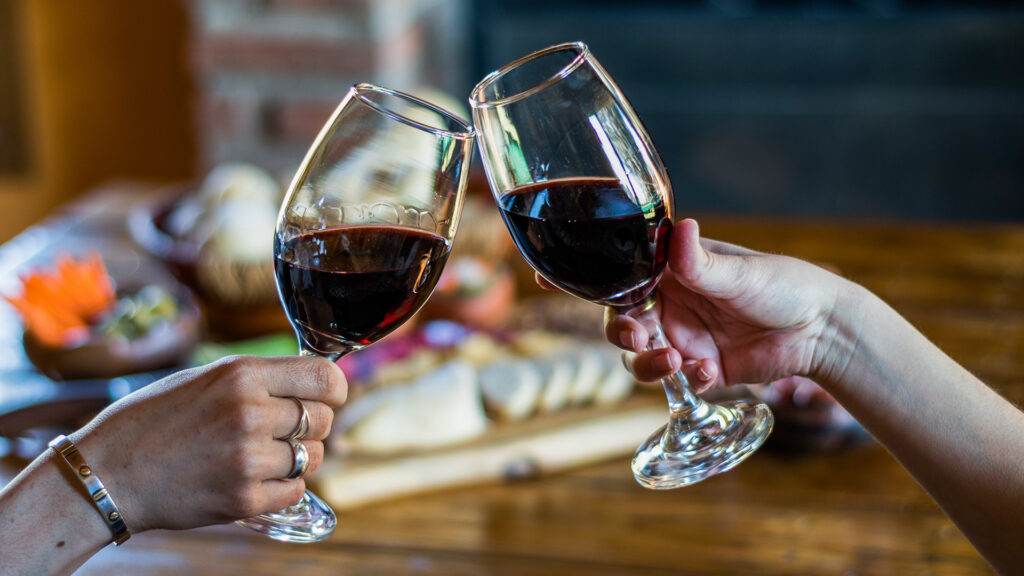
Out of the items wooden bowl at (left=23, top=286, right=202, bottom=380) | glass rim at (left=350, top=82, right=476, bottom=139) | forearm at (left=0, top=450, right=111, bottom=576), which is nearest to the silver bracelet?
forearm at (left=0, top=450, right=111, bottom=576)

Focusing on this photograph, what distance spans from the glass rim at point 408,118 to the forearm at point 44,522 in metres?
0.31

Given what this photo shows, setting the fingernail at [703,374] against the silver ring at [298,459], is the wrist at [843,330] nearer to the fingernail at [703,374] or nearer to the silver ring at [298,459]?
the fingernail at [703,374]

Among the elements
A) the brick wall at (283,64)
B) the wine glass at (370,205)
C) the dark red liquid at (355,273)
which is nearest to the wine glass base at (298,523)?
the wine glass at (370,205)

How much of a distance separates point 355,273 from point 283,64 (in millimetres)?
1831

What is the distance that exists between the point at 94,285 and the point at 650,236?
922mm

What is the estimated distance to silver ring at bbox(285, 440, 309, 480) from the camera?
71cm

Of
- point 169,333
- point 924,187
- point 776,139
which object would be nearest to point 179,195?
point 169,333

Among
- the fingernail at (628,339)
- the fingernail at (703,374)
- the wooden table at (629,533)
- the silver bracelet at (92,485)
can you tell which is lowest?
the wooden table at (629,533)

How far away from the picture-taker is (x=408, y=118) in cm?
71

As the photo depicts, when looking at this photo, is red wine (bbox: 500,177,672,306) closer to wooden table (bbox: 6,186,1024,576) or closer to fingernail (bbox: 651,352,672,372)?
fingernail (bbox: 651,352,672,372)

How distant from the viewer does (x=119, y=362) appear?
1324 mm

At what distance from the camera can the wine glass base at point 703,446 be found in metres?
0.80

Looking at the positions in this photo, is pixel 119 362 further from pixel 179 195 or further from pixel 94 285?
pixel 179 195

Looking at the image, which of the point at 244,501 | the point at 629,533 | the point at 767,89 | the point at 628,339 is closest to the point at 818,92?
the point at 767,89
